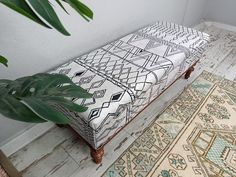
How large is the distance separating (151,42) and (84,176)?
1031mm

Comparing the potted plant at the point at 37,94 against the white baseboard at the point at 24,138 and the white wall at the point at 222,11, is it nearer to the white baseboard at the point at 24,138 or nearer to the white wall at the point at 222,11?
the white baseboard at the point at 24,138

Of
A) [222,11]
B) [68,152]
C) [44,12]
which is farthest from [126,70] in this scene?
[222,11]

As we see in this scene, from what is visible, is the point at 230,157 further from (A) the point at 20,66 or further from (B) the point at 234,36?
(B) the point at 234,36

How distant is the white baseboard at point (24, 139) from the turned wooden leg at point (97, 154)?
430mm

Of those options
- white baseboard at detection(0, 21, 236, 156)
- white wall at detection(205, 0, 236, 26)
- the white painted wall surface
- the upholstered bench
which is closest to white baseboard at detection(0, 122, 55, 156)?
white baseboard at detection(0, 21, 236, 156)

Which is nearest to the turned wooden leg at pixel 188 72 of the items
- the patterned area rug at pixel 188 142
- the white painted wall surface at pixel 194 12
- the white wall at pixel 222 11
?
the patterned area rug at pixel 188 142

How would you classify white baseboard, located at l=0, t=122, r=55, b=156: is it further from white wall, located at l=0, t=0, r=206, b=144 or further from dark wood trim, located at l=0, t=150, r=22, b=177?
dark wood trim, located at l=0, t=150, r=22, b=177

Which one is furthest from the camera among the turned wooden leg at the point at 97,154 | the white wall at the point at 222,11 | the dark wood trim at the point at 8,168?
the white wall at the point at 222,11

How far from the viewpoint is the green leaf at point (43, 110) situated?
1.05 feet

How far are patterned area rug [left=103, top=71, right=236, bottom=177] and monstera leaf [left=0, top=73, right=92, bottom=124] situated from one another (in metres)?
0.82

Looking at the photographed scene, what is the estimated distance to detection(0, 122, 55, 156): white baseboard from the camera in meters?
1.20

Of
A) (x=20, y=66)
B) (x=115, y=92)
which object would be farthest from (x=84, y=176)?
(x=20, y=66)

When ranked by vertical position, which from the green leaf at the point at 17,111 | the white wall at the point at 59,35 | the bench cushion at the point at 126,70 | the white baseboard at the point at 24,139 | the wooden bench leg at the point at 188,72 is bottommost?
the white baseboard at the point at 24,139

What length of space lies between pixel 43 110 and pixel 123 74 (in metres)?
0.86
